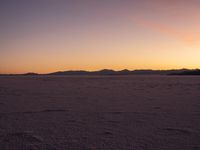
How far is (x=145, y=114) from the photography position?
704cm

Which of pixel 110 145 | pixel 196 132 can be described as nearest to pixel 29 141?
pixel 110 145

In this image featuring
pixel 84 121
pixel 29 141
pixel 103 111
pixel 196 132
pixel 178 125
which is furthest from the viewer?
pixel 103 111

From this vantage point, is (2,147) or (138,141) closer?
(2,147)

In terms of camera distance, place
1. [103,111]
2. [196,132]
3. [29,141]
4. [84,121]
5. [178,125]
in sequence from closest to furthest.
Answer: [29,141] < [196,132] < [178,125] < [84,121] < [103,111]

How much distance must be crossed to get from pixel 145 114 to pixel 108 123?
5.11 feet

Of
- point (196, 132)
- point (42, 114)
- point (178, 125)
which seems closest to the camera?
point (196, 132)

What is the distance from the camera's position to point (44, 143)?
437 cm

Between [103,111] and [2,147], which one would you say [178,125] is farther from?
[2,147]

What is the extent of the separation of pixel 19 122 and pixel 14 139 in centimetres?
143

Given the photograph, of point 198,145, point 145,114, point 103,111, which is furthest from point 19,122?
point 198,145

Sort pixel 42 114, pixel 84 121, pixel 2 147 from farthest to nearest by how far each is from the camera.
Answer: pixel 42 114 → pixel 84 121 → pixel 2 147

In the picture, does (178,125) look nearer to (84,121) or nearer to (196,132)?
(196,132)

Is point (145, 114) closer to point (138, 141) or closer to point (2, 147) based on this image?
point (138, 141)

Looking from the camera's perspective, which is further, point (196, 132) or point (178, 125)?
point (178, 125)
